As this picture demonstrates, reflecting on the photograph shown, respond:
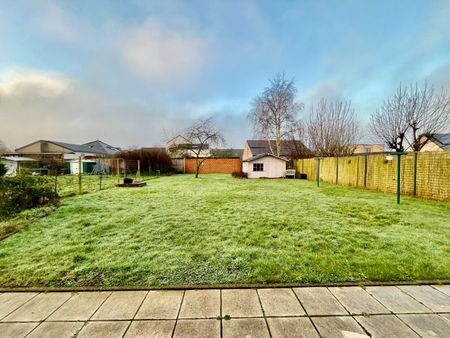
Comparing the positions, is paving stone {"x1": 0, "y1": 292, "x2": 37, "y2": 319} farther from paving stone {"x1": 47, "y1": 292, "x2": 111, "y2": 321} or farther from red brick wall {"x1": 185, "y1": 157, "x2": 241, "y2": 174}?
red brick wall {"x1": 185, "y1": 157, "x2": 241, "y2": 174}

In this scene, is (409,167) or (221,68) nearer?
(409,167)

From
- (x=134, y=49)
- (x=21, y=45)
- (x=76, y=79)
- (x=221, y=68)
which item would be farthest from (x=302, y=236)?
(x=76, y=79)

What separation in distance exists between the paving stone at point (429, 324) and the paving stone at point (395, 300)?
80mm

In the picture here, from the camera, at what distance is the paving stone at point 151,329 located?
167 cm

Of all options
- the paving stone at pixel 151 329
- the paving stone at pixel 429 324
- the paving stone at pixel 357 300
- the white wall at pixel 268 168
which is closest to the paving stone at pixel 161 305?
the paving stone at pixel 151 329

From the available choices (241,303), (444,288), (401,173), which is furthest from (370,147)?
(241,303)

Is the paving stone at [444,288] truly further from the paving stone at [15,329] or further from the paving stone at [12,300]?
the paving stone at [12,300]

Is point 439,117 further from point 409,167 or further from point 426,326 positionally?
point 426,326

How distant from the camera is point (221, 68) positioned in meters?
11.7

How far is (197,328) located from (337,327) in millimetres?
1131

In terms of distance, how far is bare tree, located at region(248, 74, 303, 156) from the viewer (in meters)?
22.5

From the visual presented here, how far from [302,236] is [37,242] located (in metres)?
4.58

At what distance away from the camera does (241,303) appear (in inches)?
81.4

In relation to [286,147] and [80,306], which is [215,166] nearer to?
[286,147]
